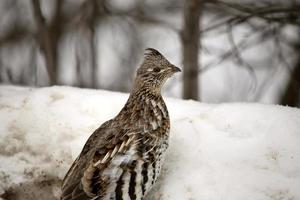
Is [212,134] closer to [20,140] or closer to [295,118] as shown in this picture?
[295,118]

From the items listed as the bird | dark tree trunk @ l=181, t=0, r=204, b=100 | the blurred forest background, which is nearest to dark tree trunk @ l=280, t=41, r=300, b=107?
the blurred forest background

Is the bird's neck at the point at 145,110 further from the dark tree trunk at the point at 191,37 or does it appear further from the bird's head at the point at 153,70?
the dark tree trunk at the point at 191,37

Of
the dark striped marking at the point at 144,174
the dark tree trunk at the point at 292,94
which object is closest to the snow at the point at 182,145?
the dark striped marking at the point at 144,174

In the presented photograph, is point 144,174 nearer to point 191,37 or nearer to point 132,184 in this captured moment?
point 132,184

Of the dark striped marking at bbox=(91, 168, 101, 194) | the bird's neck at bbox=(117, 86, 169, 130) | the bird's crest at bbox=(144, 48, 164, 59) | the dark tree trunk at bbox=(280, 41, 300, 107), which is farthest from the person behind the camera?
the dark tree trunk at bbox=(280, 41, 300, 107)

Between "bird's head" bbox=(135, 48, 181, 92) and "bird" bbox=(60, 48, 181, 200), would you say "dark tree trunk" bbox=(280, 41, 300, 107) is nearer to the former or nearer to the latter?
"bird's head" bbox=(135, 48, 181, 92)

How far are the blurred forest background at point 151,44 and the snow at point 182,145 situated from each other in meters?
1.02

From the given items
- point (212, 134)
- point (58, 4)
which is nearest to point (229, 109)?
point (212, 134)

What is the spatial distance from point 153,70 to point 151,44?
4.50 m

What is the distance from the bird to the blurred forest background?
4.62 ft

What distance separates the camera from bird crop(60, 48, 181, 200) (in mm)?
3781

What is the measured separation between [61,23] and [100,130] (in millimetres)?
4197

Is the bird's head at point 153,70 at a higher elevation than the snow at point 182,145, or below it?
higher

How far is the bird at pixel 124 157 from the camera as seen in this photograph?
149 inches
